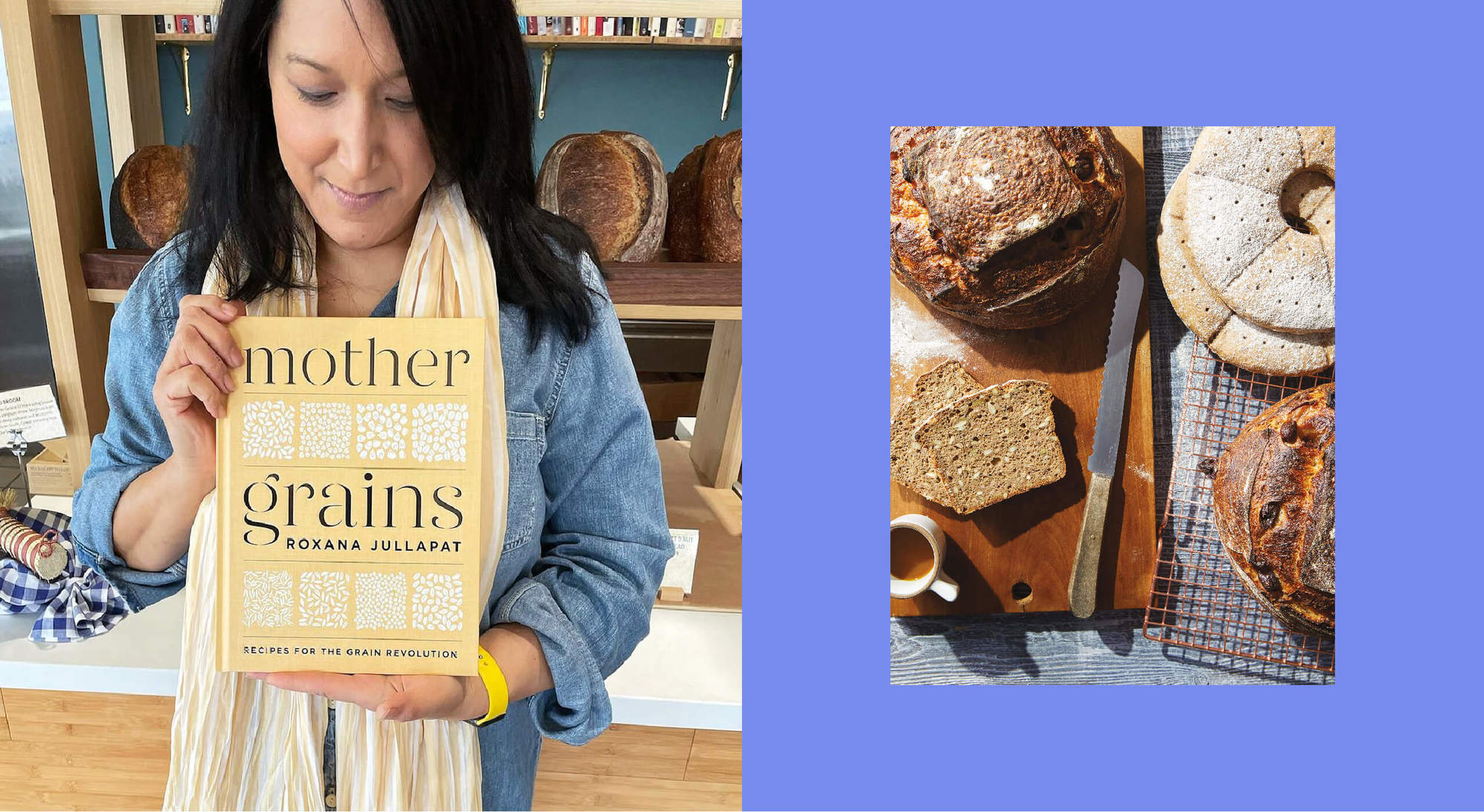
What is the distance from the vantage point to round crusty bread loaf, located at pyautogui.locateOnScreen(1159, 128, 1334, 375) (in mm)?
1097

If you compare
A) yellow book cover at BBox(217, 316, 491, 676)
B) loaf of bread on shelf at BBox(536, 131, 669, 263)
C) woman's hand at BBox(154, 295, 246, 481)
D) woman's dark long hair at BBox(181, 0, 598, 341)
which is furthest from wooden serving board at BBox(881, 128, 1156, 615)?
woman's hand at BBox(154, 295, 246, 481)

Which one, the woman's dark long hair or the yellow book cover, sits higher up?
the woman's dark long hair

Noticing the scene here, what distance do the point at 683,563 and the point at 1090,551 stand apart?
1.71 feet

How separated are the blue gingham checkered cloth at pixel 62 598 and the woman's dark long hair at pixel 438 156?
0.52m

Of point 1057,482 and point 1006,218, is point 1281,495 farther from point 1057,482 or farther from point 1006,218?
point 1006,218

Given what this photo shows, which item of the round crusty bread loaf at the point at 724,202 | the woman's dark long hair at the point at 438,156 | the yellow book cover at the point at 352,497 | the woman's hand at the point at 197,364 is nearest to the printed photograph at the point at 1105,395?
the round crusty bread loaf at the point at 724,202

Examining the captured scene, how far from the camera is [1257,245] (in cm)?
110

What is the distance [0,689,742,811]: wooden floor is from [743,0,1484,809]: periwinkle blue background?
10 centimetres

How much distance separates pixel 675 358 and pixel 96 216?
29.6 inches

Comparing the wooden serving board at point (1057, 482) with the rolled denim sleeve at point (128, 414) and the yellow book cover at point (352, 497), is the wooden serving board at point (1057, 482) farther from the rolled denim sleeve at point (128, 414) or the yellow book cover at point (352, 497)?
the rolled denim sleeve at point (128, 414)

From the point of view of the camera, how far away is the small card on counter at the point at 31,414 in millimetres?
1178

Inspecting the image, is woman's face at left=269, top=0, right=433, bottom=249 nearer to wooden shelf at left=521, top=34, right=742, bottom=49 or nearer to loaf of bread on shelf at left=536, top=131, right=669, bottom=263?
loaf of bread on shelf at left=536, top=131, right=669, bottom=263

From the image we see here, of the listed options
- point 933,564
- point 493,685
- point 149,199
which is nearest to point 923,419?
point 933,564

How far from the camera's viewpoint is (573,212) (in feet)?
3.68
